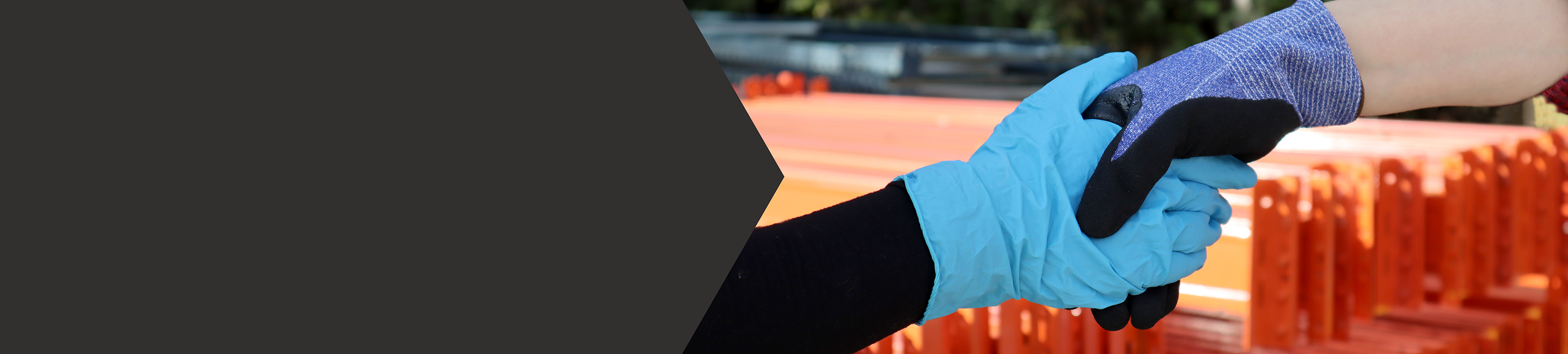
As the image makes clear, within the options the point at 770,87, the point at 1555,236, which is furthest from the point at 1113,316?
the point at 770,87

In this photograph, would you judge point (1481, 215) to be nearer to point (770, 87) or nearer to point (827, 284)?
point (827, 284)

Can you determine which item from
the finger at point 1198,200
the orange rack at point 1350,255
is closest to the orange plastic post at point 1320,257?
the orange rack at point 1350,255

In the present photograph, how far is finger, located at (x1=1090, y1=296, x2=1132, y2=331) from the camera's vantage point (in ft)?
4.57

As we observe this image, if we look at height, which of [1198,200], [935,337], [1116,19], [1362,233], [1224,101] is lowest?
[935,337]

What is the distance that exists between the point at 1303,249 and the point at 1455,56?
70 centimetres

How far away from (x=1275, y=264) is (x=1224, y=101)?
0.66 meters

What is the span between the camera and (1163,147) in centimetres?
126

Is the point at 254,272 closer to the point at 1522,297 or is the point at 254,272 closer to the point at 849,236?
the point at 849,236

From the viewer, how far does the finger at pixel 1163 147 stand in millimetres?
1267

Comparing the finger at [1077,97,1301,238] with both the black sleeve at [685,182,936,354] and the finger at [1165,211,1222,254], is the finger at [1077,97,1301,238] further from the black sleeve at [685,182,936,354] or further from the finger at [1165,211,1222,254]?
the black sleeve at [685,182,936,354]

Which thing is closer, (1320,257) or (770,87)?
(1320,257)

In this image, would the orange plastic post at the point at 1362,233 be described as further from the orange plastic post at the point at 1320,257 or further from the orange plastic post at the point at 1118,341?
the orange plastic post at the point at 1118,341

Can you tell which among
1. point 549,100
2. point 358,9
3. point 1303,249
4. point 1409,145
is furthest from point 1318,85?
point 1409,145

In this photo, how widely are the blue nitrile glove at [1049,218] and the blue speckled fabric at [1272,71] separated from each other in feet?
0.29
